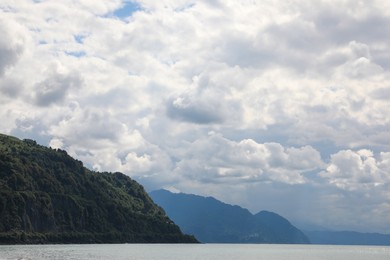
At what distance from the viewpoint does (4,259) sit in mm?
159500

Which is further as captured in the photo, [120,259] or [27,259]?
[120,259]

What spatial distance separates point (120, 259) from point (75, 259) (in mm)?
20506

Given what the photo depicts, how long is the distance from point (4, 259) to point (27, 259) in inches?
317

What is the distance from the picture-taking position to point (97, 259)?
7318 inches

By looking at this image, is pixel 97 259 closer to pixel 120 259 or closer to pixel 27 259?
pixel 120 259

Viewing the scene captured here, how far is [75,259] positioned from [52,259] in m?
8.02

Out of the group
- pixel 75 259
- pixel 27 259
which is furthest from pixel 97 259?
pixel 27 259

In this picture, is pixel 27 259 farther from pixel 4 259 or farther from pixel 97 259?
pixel 97 259

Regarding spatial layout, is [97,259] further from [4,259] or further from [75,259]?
[4,259]

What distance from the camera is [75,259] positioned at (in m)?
179

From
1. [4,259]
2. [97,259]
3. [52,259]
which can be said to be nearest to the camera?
[4,259]

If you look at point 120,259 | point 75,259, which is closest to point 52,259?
point 75,259

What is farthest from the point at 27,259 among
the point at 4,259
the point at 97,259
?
the point at 97,259

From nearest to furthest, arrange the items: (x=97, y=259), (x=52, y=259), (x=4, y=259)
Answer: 1. (x=4, y=259)
2. (x=52, y=259)
3. (x=97, y=259)
